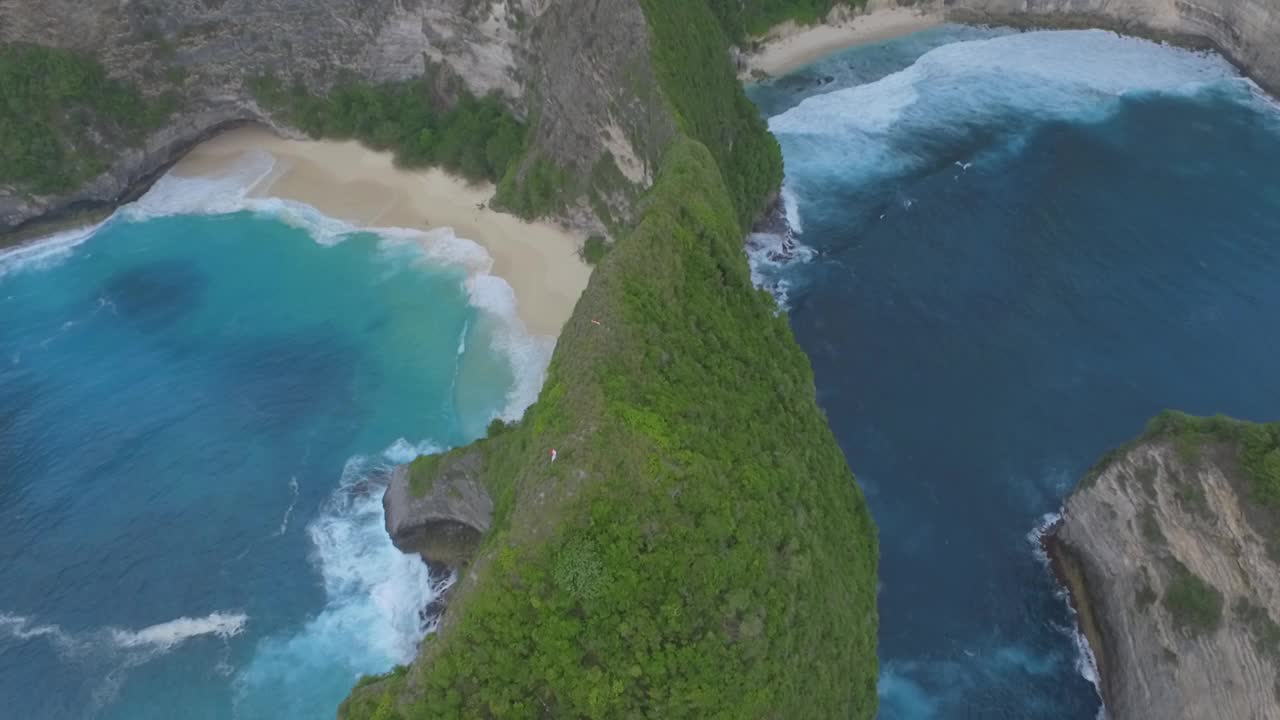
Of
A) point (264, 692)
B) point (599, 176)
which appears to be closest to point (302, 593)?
point (264, 692)

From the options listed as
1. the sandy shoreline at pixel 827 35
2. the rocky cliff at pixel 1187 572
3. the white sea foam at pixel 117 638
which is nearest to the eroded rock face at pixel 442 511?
the white sea foam at pixel 117 638

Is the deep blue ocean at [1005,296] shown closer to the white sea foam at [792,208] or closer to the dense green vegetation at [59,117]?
the white sea foam at [792,208]

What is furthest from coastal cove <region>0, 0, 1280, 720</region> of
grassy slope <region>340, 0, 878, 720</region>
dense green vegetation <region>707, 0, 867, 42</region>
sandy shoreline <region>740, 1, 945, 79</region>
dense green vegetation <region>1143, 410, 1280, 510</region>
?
dense green vegetation <region>1143, 410, 1280, 510</region>

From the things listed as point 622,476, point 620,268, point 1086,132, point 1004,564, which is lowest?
point 1004,564

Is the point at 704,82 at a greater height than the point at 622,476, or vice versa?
the point at 704,82

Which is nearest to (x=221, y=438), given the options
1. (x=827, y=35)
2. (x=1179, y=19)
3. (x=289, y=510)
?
(x=289, y=510)

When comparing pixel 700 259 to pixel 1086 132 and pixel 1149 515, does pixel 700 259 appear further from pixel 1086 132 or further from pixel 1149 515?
pixel 1086 132
